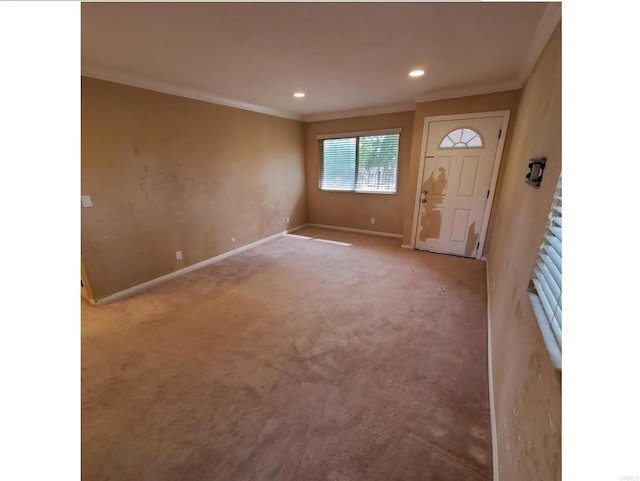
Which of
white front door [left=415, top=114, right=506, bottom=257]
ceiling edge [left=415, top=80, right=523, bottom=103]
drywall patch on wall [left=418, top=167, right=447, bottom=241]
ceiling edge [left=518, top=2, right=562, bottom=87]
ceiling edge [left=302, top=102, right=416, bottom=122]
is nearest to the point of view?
ceiling edge [left=518, top=2, right=562, bottom=87]

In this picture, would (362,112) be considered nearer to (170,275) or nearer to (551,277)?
(170,275)

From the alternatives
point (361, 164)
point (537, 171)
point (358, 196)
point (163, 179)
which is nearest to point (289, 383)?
point (537, 171)

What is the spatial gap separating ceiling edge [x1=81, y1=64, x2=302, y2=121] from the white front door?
2.78 metres

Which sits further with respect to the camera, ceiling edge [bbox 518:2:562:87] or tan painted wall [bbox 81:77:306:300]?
tan painted wall [bbox 81:77:306:300]

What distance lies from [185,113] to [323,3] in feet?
7.83

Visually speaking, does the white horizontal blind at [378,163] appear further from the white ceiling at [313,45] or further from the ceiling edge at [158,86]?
A: the ceiling edge at [158,86]

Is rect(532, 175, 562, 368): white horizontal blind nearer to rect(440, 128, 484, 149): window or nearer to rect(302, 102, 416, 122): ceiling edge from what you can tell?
rect(440, 128, 484, 149): window

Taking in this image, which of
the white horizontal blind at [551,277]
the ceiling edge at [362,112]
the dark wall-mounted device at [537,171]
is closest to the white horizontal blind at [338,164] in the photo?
the ceiling edge at [362,112]

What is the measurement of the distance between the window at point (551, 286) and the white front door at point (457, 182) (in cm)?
289

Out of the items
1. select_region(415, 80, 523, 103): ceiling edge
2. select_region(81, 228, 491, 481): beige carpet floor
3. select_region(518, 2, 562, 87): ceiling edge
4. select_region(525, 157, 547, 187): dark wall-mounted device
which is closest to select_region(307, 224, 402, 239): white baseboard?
select_region(81, 228, 491, 481): beige carpet floor

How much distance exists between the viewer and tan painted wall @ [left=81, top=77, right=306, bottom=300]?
2.54 meters

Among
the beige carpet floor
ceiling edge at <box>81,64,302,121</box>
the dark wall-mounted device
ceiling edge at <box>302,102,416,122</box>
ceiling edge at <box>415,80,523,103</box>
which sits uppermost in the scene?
ceiling edge at <box>302,102,416,122</box>
